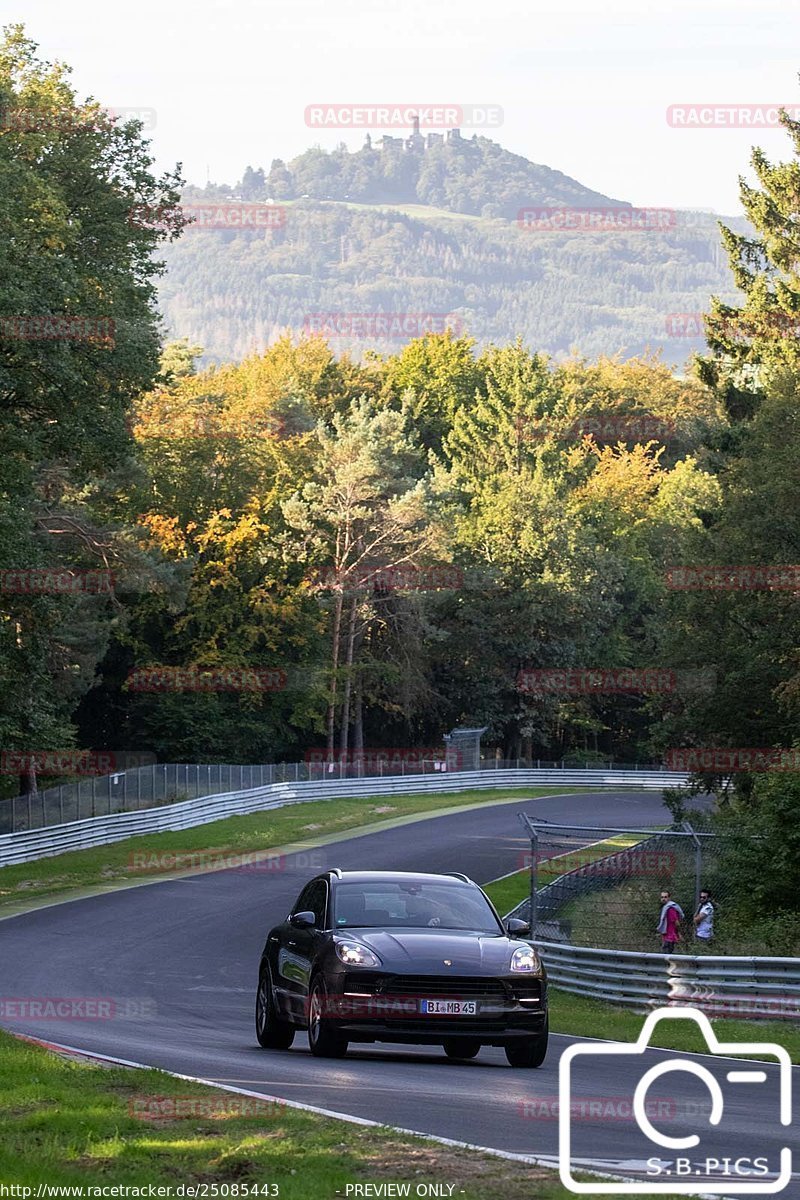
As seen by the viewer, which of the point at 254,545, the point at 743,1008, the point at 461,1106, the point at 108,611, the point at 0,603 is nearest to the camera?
the point at 461,1106

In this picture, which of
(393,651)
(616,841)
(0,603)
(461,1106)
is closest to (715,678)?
(616,841)

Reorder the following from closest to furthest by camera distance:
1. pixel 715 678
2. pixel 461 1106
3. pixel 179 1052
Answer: pixel 461 1106 < pixel 179 1052 < pixel 715 678

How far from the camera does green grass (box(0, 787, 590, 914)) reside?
141ft

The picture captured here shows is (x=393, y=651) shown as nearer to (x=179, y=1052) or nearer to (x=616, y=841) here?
(x=616, y=841)

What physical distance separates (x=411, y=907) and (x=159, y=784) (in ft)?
139

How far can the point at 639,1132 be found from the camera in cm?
1048

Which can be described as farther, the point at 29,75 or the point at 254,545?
the point at 254,545

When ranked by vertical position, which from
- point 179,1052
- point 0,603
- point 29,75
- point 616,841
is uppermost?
point 29,75

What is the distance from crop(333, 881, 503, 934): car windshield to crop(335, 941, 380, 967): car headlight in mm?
573

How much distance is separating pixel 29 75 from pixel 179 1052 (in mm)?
30881

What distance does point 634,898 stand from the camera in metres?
33.6

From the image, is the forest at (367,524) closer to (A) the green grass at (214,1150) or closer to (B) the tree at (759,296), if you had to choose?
(B) the tree at (759,296)

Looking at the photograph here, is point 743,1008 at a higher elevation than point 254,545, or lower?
lower

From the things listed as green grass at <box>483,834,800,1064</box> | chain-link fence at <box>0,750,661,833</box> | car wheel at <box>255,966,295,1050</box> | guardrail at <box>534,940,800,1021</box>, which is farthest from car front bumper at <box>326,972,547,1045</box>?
chain-link fence at <box>0,750,661,833</box>
